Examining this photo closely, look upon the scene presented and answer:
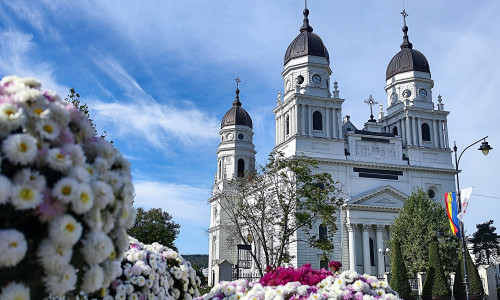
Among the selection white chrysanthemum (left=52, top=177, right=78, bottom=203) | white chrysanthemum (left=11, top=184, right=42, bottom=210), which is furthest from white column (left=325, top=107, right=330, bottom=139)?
white chrysanthemum (left=11, top=184, right=42, bottom=210)

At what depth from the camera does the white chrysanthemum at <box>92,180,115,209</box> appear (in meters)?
3.42

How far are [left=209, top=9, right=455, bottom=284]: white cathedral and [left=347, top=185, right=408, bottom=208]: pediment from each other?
0.10 metres

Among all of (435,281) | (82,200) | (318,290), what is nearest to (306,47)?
(435,281)

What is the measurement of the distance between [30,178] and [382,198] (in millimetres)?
48832

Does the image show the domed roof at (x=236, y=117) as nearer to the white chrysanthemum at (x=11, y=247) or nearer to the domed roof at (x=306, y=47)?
the domed roof at (x=306, y=47)

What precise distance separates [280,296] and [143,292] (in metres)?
2.41

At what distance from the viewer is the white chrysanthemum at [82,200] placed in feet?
10.5

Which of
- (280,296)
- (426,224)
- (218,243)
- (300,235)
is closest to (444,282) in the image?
(426,224)

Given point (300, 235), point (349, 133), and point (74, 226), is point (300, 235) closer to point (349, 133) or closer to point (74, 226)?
point (349, 133)

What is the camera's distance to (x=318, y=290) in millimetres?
7414

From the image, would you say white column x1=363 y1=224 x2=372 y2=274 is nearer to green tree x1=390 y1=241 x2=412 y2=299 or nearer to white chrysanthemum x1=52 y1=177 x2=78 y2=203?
green tree x1=390 y1=241 x2=412 y2=299

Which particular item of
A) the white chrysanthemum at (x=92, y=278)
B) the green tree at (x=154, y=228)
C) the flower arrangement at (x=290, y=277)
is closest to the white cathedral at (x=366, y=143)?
the green tree at (x=154, y=228)

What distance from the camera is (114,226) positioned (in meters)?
3.77

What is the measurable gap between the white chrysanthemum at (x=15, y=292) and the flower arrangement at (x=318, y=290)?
438 cm
